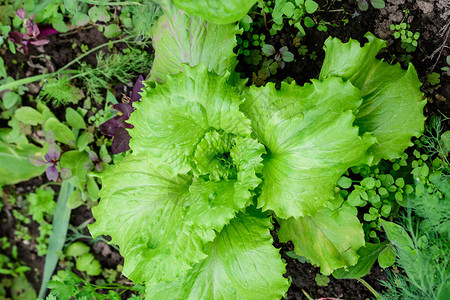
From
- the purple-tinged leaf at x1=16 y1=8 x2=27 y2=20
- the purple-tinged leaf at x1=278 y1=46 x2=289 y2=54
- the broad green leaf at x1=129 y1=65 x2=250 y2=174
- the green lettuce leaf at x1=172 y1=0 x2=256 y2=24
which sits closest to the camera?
the green lettuce leaf at x1=172 y1=0 x2=256 y2=24

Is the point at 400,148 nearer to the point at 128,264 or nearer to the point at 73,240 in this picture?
the point at 128,264

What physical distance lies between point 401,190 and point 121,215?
101 cm

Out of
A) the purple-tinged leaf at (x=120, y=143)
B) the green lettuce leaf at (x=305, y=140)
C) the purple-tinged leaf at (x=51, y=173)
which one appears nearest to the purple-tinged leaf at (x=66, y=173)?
the purple-tinged leaf at (x=51, y=173)

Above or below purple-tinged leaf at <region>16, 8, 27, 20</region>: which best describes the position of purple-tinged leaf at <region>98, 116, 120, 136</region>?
below

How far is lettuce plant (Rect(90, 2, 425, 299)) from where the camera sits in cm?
115

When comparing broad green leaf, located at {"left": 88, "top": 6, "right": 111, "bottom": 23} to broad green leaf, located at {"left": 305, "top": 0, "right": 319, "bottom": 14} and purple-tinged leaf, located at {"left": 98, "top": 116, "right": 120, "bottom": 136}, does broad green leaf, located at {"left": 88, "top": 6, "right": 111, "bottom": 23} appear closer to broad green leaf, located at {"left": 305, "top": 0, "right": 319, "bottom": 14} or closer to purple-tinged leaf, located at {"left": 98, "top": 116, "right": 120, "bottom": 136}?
purple-tinged leaf, located at {"left": 98, "top": 116, "right": 120, "bottom": 136}

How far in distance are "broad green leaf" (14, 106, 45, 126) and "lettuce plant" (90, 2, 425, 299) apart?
0.80 meters

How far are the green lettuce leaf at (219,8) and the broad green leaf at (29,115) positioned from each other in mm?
1204

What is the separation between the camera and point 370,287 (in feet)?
5.01

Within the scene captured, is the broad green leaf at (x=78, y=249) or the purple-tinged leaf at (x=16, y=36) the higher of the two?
the purple-tinged leaf at (x=16, y=36)

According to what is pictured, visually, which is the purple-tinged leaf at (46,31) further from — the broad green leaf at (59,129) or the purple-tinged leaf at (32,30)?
the broad green leaf at (59,129)

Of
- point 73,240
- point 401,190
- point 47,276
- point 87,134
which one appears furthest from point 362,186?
point 47,276

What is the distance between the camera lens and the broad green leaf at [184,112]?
117 centimetres

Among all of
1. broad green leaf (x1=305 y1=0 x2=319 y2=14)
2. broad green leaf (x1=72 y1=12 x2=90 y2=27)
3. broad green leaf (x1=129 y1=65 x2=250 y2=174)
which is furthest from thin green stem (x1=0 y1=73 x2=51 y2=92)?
broad green leaf (x1=305 y1=0 x2=319 y2=14)
